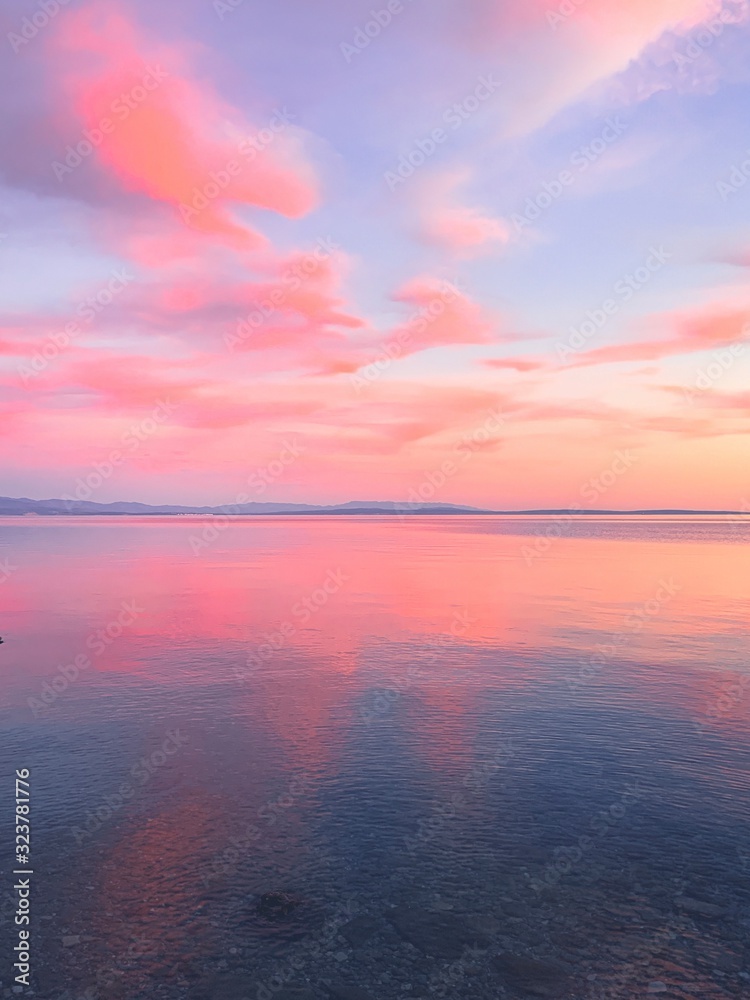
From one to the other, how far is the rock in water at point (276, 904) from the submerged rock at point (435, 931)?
7.36 feet

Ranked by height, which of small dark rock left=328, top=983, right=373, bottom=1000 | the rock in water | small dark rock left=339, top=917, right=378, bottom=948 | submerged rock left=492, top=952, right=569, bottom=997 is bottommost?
small dark rock left=328, top=983, right=373, bottom=1000

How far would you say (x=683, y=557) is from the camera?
11831cm

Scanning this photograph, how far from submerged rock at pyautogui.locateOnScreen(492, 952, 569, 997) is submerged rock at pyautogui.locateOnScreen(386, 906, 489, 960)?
2.46 feet

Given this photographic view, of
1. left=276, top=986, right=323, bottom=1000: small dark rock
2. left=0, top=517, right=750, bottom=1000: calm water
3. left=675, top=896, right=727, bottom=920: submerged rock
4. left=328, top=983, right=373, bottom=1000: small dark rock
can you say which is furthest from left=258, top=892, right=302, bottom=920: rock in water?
left=675, top=896, right=727, bottom=920: submerged rock

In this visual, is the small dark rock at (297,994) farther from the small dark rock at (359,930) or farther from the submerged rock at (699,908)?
the submerged rock at (699,908)

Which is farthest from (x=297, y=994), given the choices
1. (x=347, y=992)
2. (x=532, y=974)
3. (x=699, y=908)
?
(x=699, y=908)

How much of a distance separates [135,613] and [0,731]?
92.3 feet

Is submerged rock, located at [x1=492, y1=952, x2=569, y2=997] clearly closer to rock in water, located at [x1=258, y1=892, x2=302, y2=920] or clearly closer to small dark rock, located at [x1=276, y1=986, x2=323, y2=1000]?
small dark rock, located at [x1=276, y1=986, x2=323, y2=1000]

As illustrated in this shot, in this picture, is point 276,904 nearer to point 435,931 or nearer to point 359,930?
point 359,930

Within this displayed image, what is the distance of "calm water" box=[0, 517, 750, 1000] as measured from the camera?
15016 millimetres

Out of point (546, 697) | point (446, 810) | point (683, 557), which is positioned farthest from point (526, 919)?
point (683, 557)

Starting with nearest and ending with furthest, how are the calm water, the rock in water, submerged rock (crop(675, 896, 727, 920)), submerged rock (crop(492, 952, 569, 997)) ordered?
1. submerged rock (crop(492, 952, 569, 997))
2. the calm water
3. the rock in water
4. submerged rock (crop(675, 896, 727, 920))

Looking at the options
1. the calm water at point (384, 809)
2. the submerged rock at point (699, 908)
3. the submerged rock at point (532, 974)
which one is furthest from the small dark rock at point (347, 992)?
the submerged rock at point (699, 908)

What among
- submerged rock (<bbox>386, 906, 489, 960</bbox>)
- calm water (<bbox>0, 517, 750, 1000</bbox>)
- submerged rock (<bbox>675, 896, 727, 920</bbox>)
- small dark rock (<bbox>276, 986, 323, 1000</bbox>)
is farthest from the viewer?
submerged rock (<bbox>675, 896, 727, 920</bbox>)
